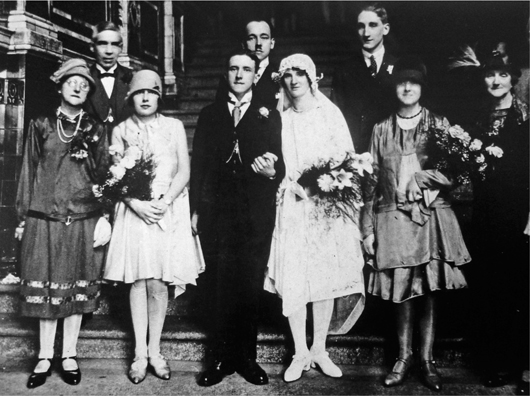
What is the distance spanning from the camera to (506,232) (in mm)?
2887

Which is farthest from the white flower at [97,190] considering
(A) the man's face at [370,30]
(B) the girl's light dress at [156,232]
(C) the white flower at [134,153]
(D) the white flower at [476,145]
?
(D) the white flower at [476,145]

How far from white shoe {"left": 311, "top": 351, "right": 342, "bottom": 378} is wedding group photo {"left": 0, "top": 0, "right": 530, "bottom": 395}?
2 cm

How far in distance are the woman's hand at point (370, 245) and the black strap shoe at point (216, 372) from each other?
3.48ft

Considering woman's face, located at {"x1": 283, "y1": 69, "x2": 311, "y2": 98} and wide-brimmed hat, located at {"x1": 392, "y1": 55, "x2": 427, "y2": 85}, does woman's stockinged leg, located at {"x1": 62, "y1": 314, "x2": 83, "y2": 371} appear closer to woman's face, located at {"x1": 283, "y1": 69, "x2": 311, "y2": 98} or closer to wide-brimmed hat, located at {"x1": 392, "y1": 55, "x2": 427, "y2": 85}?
woman's face, located at {"x1": 283, "y1": 69, "x2": 311, "y2": 98}

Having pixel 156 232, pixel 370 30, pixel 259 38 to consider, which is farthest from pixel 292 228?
pixel 370 30

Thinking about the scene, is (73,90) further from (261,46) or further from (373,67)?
(373,67)

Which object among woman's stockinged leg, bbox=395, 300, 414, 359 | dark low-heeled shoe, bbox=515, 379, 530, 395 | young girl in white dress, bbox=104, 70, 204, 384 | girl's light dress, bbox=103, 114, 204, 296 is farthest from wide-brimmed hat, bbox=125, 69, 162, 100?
dark low-heeled shoe, bbox=515, 379, 530, 395

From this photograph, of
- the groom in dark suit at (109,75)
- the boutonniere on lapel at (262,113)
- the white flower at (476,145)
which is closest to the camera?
the white flower at (476,145)

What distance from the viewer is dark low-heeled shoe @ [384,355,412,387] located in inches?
116

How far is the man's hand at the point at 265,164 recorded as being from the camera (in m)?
2.99

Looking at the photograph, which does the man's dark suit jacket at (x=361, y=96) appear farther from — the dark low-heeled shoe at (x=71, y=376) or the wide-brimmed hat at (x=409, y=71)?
the dark low-heeled shoe at (x=71, y=376)

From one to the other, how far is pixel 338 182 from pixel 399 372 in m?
1.16

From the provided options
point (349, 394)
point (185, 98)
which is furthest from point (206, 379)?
point (185, 98)

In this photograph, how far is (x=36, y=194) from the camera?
2.98 m
